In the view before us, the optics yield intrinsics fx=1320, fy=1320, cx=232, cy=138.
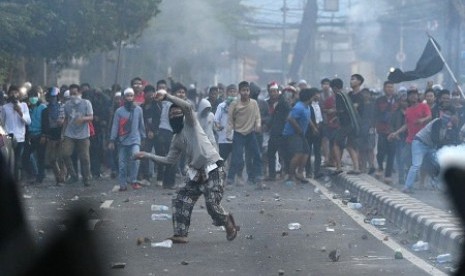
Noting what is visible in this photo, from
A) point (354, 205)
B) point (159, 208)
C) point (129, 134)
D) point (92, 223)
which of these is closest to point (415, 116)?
point (354, 205)

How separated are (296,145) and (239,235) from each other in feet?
27.1

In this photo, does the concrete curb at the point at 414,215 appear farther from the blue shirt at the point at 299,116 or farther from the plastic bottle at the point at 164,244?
the plastic bottle at the point at 164,244

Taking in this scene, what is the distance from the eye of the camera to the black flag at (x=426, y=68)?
17.2 m

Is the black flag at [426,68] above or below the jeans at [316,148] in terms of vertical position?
above

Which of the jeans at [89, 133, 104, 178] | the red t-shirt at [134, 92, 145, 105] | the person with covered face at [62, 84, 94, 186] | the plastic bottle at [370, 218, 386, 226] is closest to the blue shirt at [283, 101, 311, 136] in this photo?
the red t-shirt at [134, 92, 145, 105]

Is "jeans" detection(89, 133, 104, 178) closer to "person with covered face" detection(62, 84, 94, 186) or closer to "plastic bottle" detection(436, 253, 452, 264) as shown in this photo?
"person with covered face" detection(62, 84, 94, 186)

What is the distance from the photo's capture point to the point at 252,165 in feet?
71.4

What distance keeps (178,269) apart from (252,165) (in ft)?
36.0

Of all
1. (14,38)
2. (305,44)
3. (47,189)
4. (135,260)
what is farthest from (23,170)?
(305,44)

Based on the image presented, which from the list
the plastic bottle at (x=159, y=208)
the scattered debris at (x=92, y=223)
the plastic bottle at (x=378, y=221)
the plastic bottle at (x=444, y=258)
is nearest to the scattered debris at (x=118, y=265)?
the plastic bottle at (x=444, y=258)

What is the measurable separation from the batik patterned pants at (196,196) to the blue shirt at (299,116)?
28.8 feet

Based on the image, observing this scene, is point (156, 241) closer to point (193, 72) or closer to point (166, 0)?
point (166, 0)

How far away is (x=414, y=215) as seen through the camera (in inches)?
562

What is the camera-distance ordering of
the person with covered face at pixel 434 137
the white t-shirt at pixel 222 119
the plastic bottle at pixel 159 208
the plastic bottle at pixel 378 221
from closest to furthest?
the plastic bottle at pixel 378 221, the plastic bottle at pixel 159 208, the person with covered face at pixel 434 137, the white t-shirt at pixel 222 119
